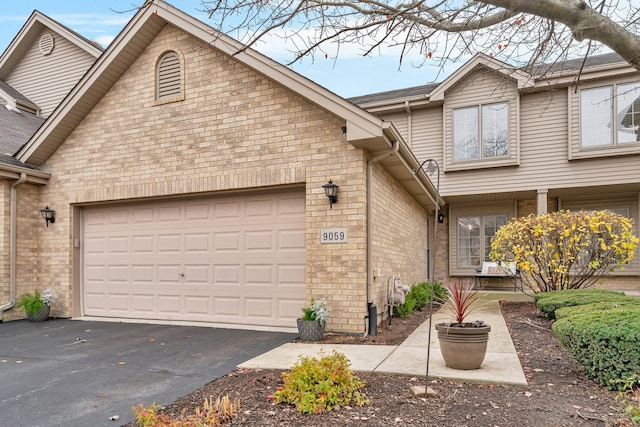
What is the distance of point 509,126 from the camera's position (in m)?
12.8

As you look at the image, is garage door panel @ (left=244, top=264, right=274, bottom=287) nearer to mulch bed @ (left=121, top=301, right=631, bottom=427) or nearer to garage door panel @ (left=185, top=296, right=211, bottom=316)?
garage door panel @ (left=185, top=296, right=211, bottom=316)

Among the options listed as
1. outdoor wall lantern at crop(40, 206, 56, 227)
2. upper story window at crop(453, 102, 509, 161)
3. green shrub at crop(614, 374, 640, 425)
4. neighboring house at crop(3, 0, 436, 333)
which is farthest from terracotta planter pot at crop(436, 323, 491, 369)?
A: upper story window at crop(453, 102, 509, 161)

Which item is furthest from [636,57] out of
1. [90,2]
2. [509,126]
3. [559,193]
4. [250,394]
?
[559,193]

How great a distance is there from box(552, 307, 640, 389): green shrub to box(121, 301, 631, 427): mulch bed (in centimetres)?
17

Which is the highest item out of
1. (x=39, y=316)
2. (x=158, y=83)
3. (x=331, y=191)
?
(x=158, y=83)

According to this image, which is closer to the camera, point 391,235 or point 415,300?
point 391,235

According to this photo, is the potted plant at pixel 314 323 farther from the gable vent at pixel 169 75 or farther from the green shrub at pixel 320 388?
the gable vent at pixel 169 75

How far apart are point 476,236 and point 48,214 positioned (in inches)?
482

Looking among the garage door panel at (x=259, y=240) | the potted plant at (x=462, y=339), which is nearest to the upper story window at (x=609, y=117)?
the garage door panel at (x=259, y=240)

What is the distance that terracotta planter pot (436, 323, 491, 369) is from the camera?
14.4ft

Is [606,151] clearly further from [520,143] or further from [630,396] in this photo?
[630,396]

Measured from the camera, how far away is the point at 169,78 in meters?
8.14

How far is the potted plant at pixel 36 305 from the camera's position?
8406 millimetres

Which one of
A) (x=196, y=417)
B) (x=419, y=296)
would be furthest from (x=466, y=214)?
(x=196, y=417)
